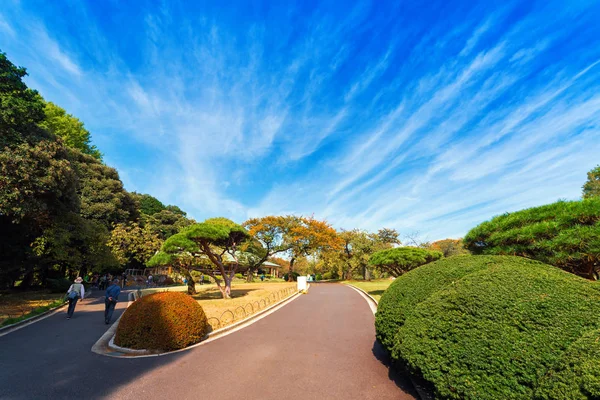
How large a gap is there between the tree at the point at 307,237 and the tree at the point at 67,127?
2683cm

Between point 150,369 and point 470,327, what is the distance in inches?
236

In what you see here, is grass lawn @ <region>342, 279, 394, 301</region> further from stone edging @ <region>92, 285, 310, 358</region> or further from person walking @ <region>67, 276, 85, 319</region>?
person walking @ <region>67, 276, 85, 319</region>

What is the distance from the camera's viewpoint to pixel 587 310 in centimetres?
282

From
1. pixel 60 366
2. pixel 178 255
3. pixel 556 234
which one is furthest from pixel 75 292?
pixel 556 234

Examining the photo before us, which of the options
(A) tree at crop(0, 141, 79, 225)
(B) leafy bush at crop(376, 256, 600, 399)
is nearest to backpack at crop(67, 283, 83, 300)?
(A) tree at crop(0, 141, 79, 225)

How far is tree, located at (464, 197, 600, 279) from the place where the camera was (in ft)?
15.9

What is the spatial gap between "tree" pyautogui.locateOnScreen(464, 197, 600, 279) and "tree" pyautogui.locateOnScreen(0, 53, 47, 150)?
18.8m

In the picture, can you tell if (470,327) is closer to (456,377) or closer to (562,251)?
(456,377)

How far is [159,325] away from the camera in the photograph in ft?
22.1

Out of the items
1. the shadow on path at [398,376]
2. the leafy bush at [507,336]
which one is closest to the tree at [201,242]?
the shadow on path at [398,376]

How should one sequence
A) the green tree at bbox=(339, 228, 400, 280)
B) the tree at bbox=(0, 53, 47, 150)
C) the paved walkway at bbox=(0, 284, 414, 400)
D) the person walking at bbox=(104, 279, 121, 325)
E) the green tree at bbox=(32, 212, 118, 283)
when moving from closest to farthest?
the paved walkway at bbox=(0, 284, 414, 400)
the person walking at bbox=(104, 279, 121, 325)
the tree at bbox=(0, 53, 47, 150)
the green tree at bbox=(32, 212, 118, 283)
the green tree at bbox=(339, 228, 400, 280)

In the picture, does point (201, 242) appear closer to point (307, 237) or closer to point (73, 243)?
point (73, 243)

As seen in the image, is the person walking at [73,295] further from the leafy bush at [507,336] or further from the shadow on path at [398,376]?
the leafy bush at [507,336]

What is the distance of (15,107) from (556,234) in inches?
781
